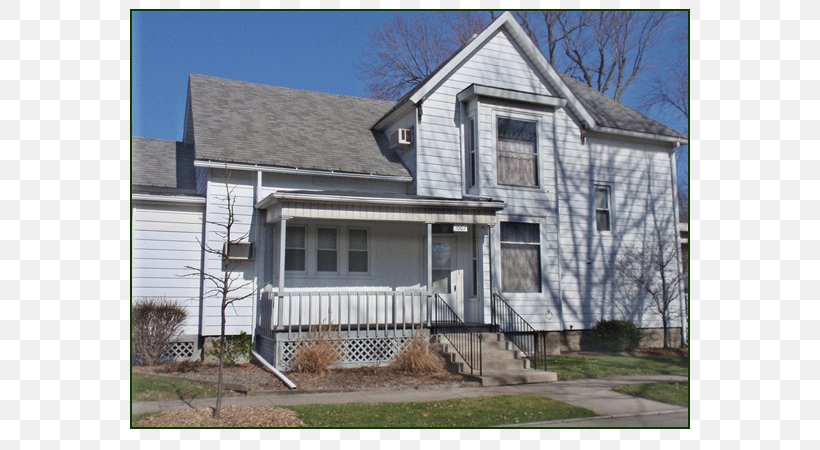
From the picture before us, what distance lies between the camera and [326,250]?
43.3 ft

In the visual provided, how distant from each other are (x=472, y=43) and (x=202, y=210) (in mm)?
6196

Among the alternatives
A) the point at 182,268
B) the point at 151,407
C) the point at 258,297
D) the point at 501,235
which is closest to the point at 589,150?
the point at 501,235

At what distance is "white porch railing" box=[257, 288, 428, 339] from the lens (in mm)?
11656

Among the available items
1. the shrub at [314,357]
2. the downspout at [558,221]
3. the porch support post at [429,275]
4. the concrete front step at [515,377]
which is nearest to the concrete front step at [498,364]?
the concrete front step at [515,377]

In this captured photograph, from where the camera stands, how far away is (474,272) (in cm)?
1391

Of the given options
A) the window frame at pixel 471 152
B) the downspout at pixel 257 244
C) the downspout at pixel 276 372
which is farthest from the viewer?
the window frame at pixel 471 152

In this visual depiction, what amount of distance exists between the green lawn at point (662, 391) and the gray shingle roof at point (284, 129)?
6.10 meters

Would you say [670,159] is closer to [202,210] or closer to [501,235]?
[501,235]

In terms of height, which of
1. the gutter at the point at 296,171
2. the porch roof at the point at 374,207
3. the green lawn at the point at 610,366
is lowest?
the green lawn at the point at 610,366

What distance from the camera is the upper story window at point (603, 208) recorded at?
1545cm

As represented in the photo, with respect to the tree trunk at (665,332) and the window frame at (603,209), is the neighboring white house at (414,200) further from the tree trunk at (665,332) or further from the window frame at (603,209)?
the tree trunk at (665,332)

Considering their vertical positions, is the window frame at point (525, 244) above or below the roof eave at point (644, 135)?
below

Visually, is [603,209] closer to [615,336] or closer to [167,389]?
[615,336]

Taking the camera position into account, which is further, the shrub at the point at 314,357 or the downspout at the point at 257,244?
the downspout at the point at 257,244
